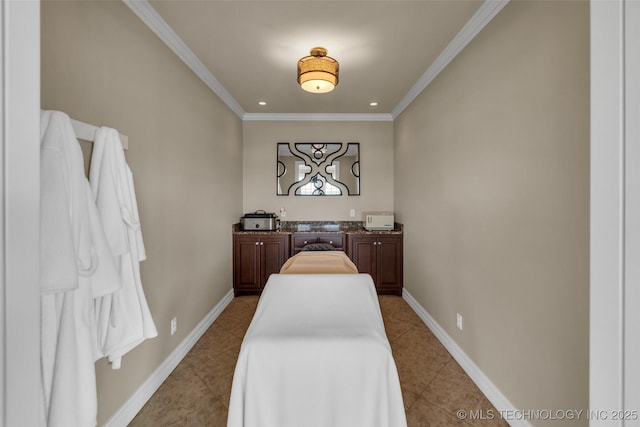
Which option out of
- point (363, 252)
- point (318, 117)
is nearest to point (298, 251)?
point (363, 252)

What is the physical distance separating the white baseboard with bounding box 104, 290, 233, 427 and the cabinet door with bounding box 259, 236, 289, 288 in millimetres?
929

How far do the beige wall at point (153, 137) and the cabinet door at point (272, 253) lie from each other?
622 mm

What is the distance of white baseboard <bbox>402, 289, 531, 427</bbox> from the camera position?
1592 millimetres

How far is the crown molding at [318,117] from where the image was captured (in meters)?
3.96

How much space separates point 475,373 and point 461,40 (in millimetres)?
2477

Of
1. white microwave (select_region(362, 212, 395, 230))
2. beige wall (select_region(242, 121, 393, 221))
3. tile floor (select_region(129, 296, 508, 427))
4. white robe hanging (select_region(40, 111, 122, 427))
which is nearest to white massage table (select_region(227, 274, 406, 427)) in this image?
white robe hanging (select_region(40, 111, 122, 427))

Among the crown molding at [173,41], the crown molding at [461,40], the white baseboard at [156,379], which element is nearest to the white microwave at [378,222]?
the crown molding at [461,40]

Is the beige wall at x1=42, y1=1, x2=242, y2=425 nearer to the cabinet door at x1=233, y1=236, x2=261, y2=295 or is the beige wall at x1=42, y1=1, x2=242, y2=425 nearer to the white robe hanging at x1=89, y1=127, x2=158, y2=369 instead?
the white robe hanging at x1=89, y1=127, x2=158, y2=369

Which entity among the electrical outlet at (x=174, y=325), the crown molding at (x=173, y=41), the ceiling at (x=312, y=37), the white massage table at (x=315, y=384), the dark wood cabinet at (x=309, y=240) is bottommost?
the electrical outlet at (x=174, y=325)

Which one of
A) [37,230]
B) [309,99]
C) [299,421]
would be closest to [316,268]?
[299,421]
